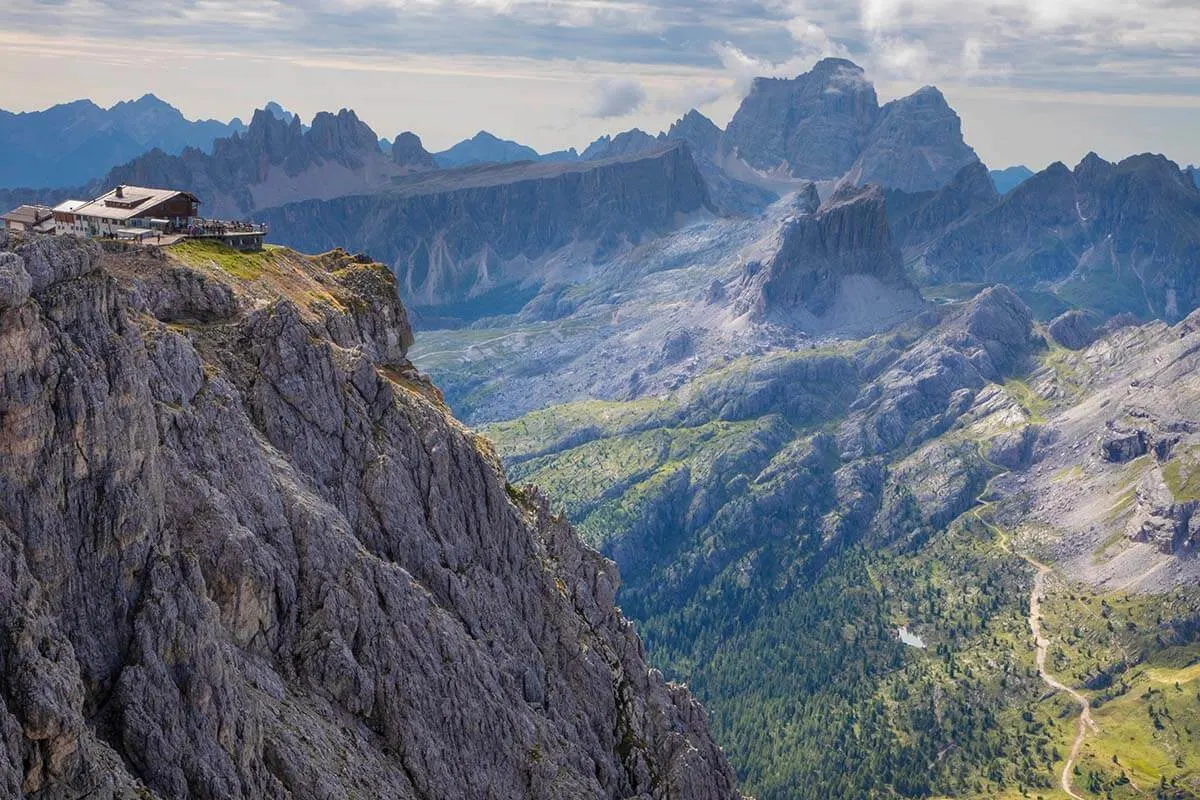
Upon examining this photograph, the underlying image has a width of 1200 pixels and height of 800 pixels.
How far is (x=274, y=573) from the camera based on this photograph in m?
94.8

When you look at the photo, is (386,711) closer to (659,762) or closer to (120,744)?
(120,744)

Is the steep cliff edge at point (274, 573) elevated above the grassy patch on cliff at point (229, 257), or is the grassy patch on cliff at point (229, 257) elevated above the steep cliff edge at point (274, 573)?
the grassy patch on cliff at point (229, 257)

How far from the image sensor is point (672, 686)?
152125mm

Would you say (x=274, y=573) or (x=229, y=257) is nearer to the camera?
(x=274, y=573)

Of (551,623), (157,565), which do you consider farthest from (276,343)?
(551,623)

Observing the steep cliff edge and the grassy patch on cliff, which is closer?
the steep cliff edge

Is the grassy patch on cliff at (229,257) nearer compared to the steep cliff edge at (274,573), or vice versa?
the steep cliff edge at (274,573)

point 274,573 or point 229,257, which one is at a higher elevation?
point 229,257

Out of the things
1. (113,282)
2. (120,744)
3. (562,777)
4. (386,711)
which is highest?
(113,282)

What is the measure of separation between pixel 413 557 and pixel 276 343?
22.4 m

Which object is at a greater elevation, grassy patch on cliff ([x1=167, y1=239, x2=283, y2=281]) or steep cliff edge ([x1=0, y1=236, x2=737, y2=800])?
grassy patch on cliff ([x1=167, y1=239, x2=283, y2=281])

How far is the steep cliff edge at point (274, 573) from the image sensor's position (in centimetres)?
7794

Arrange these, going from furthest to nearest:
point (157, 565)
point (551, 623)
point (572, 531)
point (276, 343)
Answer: point (572, 531)
point (551, 623)
point (276, 343)
point (157, 565)

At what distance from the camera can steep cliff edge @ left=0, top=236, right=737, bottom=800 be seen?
256 ft
